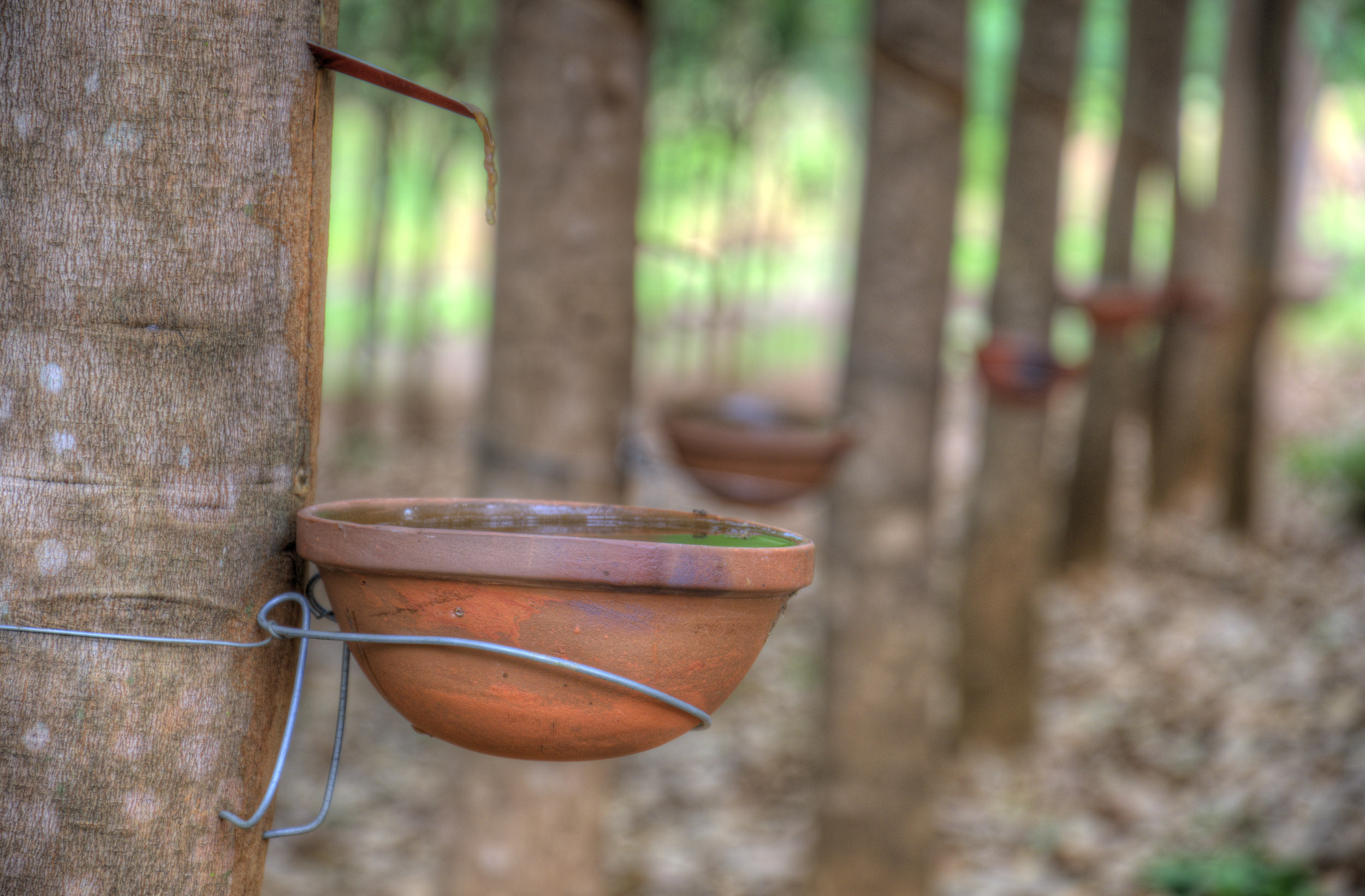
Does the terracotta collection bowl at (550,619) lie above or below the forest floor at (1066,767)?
above

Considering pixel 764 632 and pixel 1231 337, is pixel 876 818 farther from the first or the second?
pixel 1231 337

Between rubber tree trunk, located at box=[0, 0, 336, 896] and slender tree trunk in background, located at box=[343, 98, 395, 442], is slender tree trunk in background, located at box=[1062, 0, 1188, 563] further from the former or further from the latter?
rubber tree trunk, located at box=[0, 0, 336, 896]

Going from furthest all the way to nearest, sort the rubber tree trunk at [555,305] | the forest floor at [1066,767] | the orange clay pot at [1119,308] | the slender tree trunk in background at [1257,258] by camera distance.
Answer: the slender tree trunk in background at [1257,258], the orange clay pot at [1119,308], the forest floor at [1066,767], the rubber tree trunk at [555,305]

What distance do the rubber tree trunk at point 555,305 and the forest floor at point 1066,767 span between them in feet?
0.47

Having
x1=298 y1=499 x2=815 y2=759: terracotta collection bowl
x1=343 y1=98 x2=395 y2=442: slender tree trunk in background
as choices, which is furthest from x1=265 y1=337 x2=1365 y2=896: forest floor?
x1=343 y1=98 x2=395 y2=442: slender tree trunk in background

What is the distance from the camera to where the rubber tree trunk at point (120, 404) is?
0.96m

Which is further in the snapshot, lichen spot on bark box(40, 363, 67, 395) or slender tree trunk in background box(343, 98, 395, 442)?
slender tree trunk in background box(343, 98, 395, 442)

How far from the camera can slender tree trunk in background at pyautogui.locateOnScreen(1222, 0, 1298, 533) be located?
24.3ft

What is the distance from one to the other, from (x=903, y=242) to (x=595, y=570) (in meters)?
2.81

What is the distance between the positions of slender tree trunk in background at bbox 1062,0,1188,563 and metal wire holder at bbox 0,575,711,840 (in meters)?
5.85

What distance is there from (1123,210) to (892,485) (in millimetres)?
4154

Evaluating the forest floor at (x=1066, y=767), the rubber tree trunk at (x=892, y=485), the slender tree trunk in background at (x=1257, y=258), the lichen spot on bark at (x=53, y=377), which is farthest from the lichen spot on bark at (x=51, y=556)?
the slender tree trunk in background at (x=1257, y=258)

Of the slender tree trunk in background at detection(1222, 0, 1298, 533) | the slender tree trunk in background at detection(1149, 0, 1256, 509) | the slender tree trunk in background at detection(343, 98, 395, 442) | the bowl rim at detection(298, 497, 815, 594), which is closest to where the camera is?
the bowl rim at detection(298, 497, 815, 594)

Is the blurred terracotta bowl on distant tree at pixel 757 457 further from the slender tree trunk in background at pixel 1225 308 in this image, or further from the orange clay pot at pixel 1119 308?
the slender tree trunk in background at pixel 1225 308
